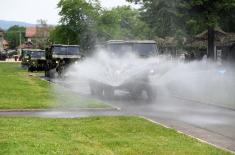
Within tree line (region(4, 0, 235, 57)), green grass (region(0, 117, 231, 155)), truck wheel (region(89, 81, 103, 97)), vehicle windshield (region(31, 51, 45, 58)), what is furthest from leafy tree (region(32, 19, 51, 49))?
green grass (region(0, 117, 231, 155))

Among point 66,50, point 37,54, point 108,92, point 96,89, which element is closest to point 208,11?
point 96,89

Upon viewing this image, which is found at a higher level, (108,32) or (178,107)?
(108,32)

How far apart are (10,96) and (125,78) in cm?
467

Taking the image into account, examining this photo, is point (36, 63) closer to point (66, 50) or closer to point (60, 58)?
point (66, 50)

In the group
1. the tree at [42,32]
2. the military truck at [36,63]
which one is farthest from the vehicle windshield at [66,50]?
the tree at [42,32]

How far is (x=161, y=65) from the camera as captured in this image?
24203 mm

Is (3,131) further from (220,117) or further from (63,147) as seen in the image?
(220,117)

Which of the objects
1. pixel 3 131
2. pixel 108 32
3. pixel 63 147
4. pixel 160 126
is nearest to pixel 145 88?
pixel 160 126

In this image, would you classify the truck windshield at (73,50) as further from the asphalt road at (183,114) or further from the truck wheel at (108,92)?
the asphalt road at (183,114)

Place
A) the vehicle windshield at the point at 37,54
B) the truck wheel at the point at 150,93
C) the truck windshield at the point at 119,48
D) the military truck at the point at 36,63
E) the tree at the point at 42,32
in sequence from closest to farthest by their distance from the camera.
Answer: the truck wheel at the point at 150,93 < the truck windshield at the point at 119,48 < the military truck at the point at 36,63 < the vehicle windshield at the point at 37,54 < the tree at the point at 42,32

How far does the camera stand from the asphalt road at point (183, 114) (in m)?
13.4

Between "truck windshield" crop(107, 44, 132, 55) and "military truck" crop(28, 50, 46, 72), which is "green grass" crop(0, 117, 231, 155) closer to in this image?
"truck windshield" crop(107, 44, 132, 55)

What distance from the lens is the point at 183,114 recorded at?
17.7 m

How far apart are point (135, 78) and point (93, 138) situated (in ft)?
38.3
